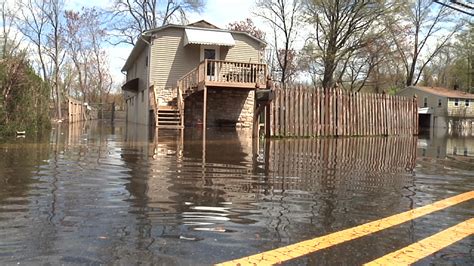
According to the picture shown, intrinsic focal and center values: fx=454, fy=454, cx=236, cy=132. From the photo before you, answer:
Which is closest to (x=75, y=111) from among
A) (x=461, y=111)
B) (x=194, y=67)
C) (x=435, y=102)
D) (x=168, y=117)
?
(x=194, y=67)

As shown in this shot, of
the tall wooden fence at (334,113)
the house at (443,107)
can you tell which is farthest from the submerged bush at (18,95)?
the house at (443,107)

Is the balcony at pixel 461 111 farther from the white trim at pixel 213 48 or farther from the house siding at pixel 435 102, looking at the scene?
the white trim at pixel 213 48

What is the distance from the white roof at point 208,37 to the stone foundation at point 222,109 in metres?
2.79

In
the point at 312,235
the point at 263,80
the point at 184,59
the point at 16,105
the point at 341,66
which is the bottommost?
the point at 312,235

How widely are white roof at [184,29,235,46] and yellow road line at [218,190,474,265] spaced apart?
2032cm

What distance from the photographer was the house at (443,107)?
55438 mm

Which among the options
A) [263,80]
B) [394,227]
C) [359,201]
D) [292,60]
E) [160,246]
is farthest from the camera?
[292,60]

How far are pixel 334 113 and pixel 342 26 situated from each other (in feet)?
69.2

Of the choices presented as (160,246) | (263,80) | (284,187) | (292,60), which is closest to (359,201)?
(284,187)

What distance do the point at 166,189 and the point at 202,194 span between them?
0.56 metres

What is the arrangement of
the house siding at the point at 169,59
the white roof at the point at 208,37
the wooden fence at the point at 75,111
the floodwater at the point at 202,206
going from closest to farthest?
the floodwater at the point at 202,206
the white roof at the point at 208,37
the house siding at the point at 169,59
the wooden fence at the point at 75,111

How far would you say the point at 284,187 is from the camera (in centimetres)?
664

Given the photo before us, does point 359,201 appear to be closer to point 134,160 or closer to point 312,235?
point 312,235

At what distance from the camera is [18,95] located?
47.5 ft
